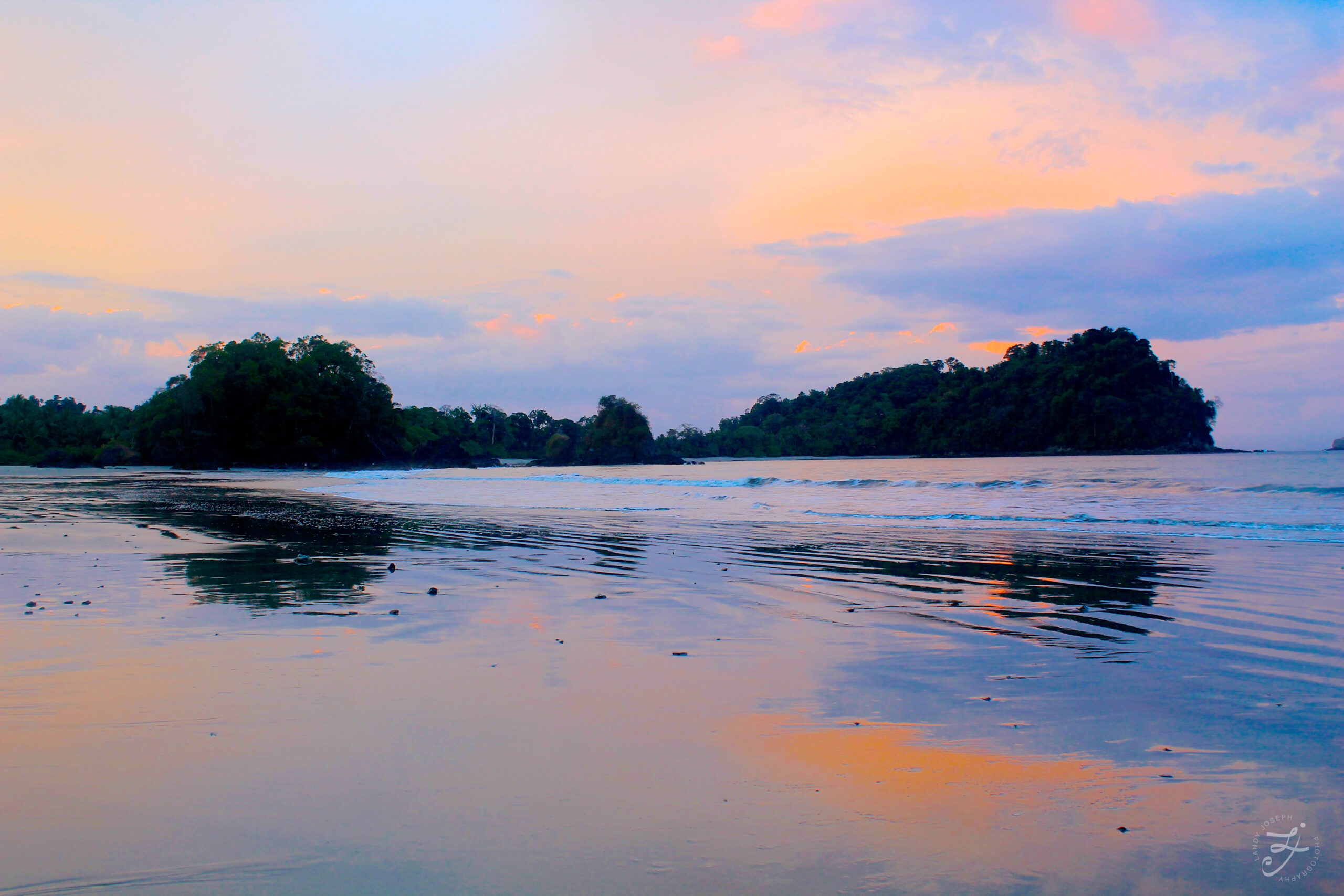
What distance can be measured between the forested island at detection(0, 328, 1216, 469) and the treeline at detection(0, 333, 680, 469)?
0.53 ft

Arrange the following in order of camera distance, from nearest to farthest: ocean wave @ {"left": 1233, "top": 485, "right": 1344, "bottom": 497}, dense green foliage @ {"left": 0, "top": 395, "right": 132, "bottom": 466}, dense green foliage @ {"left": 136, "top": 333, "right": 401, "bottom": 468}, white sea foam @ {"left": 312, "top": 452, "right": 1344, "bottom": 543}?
white sea foam @ {"left": 312, "top": 452, "right": 1344, "bottom": 543}
ocean wave @ {"left": 1233, "top": 485, "right": 1344, "bottom": 497}
dense green foliage @ {"left": 136, "top": 333, "right": 401, "bottom": 468}
dense green foliage @ {"left": 0, "top": 395, "right": 132, "bottom": 466}

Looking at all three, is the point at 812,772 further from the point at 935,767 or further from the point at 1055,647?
the point at 1055,647

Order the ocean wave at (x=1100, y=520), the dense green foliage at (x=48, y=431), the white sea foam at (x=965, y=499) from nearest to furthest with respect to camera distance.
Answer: the ocean wave at (x=1100, y=520) → the white sea foam at (x=965, y=499) → the dense green foliage at (x=48, y=431)

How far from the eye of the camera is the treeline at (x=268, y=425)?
2896 inches

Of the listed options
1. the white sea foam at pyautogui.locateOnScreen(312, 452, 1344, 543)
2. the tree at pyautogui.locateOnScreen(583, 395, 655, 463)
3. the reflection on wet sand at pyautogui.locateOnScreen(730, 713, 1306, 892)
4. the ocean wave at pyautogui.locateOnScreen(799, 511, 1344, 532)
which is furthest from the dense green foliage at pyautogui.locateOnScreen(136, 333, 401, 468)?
the reflection on wet sand at pyautogui.locateOnScreen(730, 713, 1306, 892)

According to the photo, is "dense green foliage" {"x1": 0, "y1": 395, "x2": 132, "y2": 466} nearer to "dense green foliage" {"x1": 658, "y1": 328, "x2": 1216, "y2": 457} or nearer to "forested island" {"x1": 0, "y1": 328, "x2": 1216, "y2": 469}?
"forested island" {"x1": 0, "y1": 328, "x2": 1216, "y2": 469}

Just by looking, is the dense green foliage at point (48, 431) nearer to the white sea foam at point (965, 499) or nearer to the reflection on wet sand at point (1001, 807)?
the white sea foam at point (965, 499)

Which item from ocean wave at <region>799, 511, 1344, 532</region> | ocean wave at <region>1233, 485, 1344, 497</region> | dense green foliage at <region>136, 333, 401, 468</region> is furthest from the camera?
dense green foliage at <region>136, 333, 401, 468</region>

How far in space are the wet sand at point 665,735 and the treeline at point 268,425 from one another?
7434 centimetres

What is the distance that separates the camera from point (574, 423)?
460 feet

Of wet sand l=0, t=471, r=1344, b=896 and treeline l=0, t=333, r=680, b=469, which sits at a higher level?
treeline l=0, t=333, r=680, b=469

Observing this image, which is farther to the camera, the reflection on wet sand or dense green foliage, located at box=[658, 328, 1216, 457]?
dense green foliage, located at box=[658, 328, 1216, 457]

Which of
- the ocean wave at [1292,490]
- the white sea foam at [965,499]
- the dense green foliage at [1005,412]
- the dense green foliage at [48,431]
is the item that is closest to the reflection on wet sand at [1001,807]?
the white sea foam at [965,499]

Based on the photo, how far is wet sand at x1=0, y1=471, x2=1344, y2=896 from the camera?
2.08m
